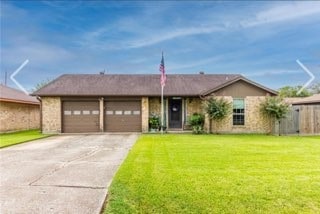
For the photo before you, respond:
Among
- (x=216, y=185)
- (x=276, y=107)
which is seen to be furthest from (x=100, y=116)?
(x=216, y=185)

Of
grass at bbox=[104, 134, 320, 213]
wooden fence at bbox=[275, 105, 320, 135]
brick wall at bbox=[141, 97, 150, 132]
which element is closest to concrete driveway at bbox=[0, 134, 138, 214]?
grass at bbox=[104, 134, 320, 213]

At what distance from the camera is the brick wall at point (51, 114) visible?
2233cm

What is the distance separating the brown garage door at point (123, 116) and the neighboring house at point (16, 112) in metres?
6.78

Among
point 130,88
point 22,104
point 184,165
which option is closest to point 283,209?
point 184,165

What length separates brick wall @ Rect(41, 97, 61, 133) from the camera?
22328mm

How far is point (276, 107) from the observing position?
20875mm

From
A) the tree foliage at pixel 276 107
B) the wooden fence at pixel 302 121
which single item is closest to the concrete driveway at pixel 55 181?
the tree foliage at pixel 276 107

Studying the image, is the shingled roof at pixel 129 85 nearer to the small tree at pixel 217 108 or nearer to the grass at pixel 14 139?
the small tree at pixel 217 108

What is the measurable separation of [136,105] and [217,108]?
5689 mm

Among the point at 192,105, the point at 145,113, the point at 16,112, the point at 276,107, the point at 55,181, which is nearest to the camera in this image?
the point at 55,181

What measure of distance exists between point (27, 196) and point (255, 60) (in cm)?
2551

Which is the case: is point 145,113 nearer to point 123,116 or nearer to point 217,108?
point 123,116

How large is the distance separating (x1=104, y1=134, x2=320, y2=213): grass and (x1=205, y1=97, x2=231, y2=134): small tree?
408 inches

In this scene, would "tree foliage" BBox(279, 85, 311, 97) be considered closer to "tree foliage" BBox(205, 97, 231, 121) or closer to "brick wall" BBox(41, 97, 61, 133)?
"tree foliage" BBox(205, 97, 231, 121)
